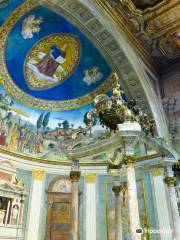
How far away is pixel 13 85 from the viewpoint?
1280cm

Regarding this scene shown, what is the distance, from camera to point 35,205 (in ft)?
40.8

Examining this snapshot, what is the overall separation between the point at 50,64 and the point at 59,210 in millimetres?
7428

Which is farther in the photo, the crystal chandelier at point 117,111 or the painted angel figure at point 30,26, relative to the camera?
the painted angel figure at point 30,26

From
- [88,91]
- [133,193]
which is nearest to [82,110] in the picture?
[88,91]

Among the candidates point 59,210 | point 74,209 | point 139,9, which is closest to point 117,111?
point 74,209

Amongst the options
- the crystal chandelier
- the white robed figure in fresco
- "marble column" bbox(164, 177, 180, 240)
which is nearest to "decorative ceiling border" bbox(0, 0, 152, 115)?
the white robed figure in fresco

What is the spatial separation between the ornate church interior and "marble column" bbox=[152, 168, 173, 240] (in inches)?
1.7

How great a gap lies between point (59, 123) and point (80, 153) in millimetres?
5592

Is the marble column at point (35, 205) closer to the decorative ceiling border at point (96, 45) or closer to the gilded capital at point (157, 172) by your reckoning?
the decorative ceiling border at point (96, 45)

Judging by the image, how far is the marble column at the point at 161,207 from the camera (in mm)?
11031

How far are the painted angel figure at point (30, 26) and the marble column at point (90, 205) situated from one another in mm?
7714

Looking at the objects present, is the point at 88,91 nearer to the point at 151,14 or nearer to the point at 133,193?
the point at 151,14

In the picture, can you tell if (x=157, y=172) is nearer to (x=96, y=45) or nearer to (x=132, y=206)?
(x=132, y=206)

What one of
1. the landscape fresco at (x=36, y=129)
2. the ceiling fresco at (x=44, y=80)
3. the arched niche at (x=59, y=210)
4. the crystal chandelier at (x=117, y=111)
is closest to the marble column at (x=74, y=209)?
the crystal chandelier at (x=117, y=111)
